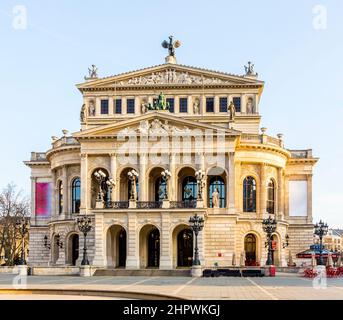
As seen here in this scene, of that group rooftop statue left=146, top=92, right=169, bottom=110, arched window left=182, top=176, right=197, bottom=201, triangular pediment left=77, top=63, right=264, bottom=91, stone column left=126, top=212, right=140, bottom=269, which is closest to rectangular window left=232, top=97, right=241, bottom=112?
triangular pediment left=77, top=63, right=264, bottom=91

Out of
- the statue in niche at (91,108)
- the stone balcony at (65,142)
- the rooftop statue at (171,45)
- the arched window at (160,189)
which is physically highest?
the rooftop statue at (171,45)

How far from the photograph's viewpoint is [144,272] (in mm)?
64938

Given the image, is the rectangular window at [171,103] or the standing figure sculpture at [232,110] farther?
the rectangular window at [171,103]

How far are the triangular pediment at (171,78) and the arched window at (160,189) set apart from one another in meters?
11.9

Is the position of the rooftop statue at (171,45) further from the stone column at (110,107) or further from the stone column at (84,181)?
the stone column at (84,181)

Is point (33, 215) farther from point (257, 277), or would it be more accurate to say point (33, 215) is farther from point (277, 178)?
point (257, 277)

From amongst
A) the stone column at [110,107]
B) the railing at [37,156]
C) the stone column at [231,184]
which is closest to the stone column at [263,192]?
the stone column at [231,184]

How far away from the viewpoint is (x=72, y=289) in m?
38.9

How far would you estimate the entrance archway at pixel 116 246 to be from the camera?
72562 millimetres

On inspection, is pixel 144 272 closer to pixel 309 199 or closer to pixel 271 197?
pixel 271 197

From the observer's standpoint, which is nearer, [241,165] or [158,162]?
[158,162]

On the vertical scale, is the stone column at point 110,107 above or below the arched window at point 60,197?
above
